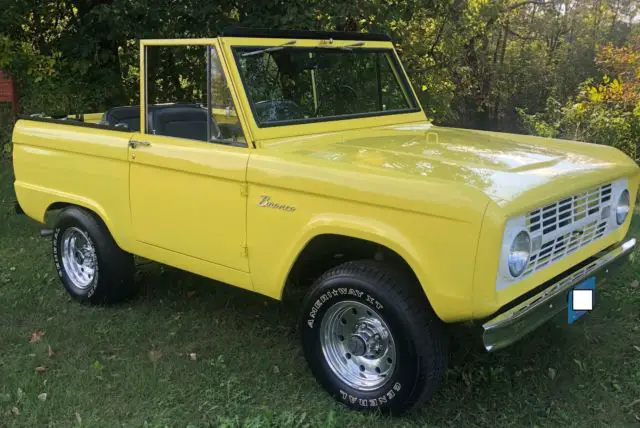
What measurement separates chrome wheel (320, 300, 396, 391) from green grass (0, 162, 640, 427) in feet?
0.60

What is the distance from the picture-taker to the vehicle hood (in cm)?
283

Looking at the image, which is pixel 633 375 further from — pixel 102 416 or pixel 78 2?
pixel 78 2

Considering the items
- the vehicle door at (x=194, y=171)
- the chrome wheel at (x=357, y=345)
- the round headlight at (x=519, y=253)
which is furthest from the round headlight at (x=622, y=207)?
the vehicle door at (x=194, y=171)

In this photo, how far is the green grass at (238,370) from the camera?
3209mm

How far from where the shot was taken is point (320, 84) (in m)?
4.04

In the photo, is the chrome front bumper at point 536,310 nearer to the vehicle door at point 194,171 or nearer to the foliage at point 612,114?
the vehicle door at point 194,171

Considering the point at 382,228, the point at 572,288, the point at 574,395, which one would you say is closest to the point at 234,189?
the point at 382,228

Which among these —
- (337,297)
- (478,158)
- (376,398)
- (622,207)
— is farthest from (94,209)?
(622,207)

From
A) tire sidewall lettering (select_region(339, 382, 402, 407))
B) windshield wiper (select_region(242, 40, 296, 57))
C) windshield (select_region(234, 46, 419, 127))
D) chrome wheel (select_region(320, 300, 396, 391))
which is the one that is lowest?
tire sidewall lettering (select_region(339, 382, 402, 407))

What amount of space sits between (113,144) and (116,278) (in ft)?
3.23

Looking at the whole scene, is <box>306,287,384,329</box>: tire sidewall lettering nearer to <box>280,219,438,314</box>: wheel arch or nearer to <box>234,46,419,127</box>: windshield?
<box>280,219,438,314</box>: wheel arch

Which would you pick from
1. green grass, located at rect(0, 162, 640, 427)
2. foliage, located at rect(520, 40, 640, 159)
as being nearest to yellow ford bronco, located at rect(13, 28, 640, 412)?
green grass, located at rect(0, 162, 640, 427)

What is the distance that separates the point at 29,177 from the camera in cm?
480

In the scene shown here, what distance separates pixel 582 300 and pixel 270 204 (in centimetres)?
161
